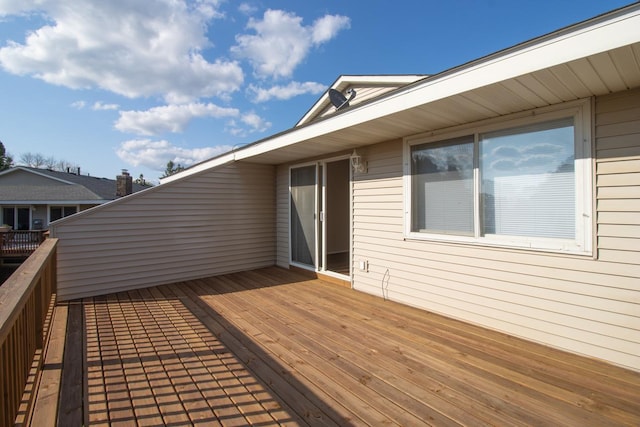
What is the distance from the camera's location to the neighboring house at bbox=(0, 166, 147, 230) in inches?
548

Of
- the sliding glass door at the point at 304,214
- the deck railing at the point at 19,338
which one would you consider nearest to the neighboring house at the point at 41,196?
the sliding glass door at the point at 304,214

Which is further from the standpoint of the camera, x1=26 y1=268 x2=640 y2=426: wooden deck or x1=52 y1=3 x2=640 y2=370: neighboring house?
x1=52 y1=3 x2=640 y2=370: neighboring house

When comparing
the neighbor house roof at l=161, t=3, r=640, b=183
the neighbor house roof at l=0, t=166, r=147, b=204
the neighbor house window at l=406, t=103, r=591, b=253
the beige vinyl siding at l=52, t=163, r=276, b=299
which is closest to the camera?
the neighbor house roof at l=161, t=3, r=640, b=183

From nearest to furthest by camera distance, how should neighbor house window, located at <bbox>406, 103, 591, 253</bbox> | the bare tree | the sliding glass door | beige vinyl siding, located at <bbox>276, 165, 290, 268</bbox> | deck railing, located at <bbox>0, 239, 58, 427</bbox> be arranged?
deck railing, located at <bbox>0, 239, 58, 427</bbox> → neighbor house window, located at <bbox>406, 103, 591, 253</bbox> → the sliding glass door → beige vinyl siding, located at <bbox>276, 165, 290, 268</bbox> → the bare tree

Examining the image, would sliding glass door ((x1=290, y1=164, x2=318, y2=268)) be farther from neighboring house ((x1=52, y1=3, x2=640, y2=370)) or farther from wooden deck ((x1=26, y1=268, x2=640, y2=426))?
wooden deck ((x1=26, y1=268, x2=640, y2=426))

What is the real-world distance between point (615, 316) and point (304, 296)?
132 inches

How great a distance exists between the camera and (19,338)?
6.21 feet

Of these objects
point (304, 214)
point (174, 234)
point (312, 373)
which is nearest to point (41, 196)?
point (174, 234)

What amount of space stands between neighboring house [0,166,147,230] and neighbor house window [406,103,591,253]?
1676 centimetres

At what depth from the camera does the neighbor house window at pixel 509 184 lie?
2.51 meters

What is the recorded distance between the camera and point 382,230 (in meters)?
4.20

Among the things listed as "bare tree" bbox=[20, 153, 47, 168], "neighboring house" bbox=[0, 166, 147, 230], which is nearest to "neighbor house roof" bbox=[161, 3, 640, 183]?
"neighboring house" bbox=[0, 166, 147, 230]

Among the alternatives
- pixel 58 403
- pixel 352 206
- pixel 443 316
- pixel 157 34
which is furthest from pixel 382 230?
pixel 157 34

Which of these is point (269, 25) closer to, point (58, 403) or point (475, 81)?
point (475, 81)
